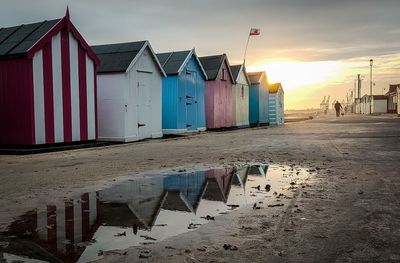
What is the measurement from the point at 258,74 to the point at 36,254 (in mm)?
35189

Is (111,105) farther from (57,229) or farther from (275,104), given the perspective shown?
(275,104)

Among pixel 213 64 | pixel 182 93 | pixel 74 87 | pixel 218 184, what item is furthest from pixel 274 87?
pixel 218 184

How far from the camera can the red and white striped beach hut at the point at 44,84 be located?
14898mm

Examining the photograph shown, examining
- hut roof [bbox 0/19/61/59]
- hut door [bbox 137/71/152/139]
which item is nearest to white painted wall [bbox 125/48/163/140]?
hut door [bbox 137/71/152/139]

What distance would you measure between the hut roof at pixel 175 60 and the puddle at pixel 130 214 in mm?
15920

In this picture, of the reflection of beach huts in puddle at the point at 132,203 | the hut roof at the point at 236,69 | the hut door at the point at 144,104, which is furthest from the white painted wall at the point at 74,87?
the hut roof at the point at 236,69

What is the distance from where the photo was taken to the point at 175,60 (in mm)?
25391

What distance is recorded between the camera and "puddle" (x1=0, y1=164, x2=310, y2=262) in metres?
4.36

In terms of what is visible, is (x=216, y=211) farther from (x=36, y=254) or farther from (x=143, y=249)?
(x=36, y=254)

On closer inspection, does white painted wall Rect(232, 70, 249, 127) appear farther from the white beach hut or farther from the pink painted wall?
the white beach hut

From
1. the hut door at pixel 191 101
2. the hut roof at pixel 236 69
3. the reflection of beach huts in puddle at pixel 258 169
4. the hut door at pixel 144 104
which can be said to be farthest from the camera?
the hut roof at pixel 236 69

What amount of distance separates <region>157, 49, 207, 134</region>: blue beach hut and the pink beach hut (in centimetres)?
137

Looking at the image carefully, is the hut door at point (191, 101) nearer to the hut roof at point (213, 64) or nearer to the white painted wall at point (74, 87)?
the hut roof at point (213, 64)

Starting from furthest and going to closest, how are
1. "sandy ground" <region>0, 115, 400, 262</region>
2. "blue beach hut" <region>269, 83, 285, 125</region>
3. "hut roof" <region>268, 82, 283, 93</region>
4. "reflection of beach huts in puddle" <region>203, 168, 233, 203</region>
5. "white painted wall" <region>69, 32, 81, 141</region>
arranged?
"hut roof" <region>268, 82, 283, 93</region> < "blue beach hut" <region>269, 83, 285, 125</region> < "white painted wall" <region>69, 32, 81, 141</region> < "reflection of beach huts in puddle" <region>203, 168, 233, 203</region> < "sandy ground" <region>0, 115, 400, 262</region>
